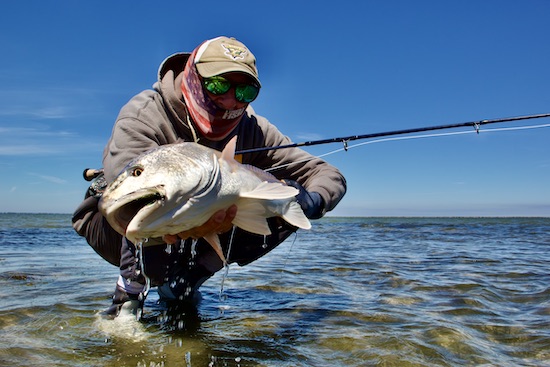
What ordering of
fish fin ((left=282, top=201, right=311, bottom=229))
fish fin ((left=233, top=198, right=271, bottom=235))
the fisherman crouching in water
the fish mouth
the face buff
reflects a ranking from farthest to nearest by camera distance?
the face buff
the fisherman crouching in water
fish fin ((left=282, top=201, right=311, bottom=229))
fish fin ((left=233, top=198, right=271, bottom=235))
the fish mouth

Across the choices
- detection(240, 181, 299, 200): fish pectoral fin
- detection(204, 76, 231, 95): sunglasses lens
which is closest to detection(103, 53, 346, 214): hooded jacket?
detection(204, 76, 231, 95): sunglasses lens

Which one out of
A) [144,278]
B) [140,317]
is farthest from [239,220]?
[140,317]

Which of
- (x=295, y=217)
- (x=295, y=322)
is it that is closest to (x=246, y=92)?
(x=295, y=217)

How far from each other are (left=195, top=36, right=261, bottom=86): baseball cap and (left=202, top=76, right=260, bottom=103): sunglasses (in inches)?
2.3

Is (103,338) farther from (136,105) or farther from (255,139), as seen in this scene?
(255,139)

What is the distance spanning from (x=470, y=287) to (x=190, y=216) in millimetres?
3939

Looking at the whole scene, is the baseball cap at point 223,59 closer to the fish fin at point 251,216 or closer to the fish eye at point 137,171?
the fish fin at point 251,216

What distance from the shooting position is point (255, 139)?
3898mm

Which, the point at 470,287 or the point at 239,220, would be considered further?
the point at 470,287

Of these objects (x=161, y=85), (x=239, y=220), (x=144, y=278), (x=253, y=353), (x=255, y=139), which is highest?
(x=161, y=85)

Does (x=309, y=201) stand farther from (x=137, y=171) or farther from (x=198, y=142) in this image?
(x=137, y=171)

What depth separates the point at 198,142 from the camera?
3.45 meters

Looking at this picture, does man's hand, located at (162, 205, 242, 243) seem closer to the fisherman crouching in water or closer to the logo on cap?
the fisherman crouching in water

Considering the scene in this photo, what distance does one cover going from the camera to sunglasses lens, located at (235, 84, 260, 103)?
125 inches
